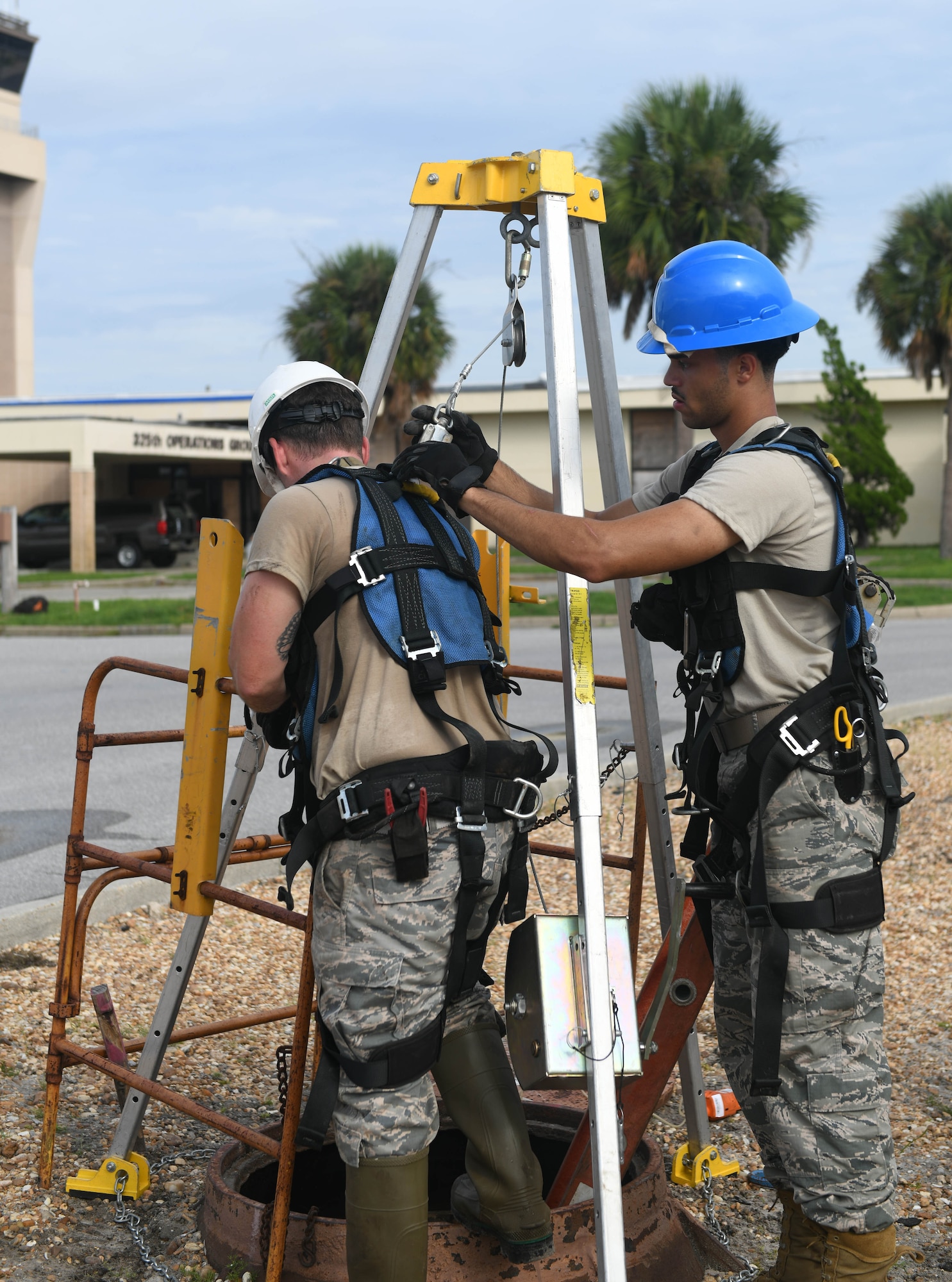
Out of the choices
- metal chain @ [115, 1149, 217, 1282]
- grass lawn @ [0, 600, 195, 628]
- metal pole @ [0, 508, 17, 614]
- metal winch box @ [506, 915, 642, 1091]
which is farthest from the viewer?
metal pole @ [0, 508, 17, 614]

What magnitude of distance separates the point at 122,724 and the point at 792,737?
785cm

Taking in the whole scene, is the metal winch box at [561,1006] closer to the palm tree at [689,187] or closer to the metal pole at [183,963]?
the metal pole at [183,963]

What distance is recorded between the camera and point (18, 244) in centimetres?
5416

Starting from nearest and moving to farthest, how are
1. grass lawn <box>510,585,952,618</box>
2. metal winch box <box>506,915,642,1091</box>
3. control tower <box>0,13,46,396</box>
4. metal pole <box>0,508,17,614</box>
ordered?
metal winch box <box>506,915,642,1091</box> → grass lawn <box>510,585,952,618</box> → metal pole <box>0,508,17,614</box> → control tower <box>0,13,46,396</box>

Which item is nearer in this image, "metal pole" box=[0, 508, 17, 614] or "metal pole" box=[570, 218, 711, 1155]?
"metal pole" box=[570, 218, 711, 1155]

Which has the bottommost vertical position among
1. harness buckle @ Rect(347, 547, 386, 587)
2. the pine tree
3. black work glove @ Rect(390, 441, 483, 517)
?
harness buckle @ Rect(347, 547, 386, 587)

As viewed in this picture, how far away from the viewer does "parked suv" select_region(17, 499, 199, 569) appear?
34469mm

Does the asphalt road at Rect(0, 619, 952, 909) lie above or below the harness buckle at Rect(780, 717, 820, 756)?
below

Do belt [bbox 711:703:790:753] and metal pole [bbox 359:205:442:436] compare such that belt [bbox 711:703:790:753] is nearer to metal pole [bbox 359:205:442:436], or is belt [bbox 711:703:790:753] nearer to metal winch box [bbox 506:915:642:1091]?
metal winch box [bbox 506:915:642:1091]

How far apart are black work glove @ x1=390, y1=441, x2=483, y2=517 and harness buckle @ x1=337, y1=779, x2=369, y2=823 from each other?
1.80 ft

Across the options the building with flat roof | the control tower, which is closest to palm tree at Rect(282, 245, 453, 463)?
the building with flat roof

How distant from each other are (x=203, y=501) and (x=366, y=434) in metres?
43.2

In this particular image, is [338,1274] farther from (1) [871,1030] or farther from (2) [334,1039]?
(1) [871,1030]

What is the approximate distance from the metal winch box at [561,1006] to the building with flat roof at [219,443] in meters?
30.5
